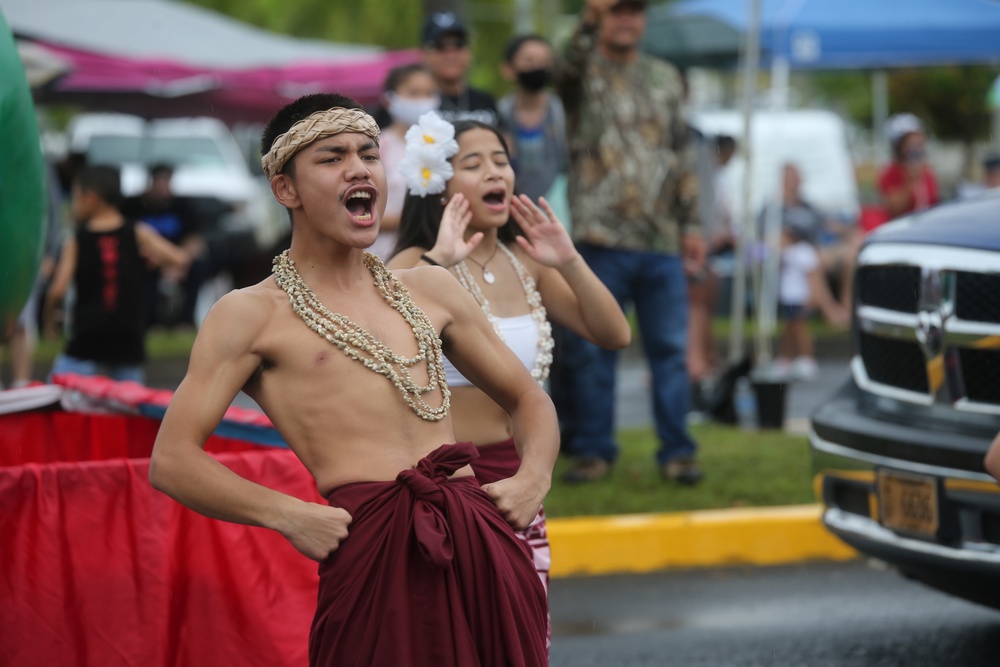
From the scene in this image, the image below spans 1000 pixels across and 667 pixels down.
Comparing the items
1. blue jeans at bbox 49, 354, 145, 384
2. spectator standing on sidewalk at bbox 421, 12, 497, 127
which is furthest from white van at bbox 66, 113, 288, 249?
spectator standing on sidewalk at bbox 421, 12, 497, 127

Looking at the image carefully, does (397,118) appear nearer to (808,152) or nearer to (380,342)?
(380,342)

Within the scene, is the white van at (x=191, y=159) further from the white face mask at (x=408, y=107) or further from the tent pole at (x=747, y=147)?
the white face mask at (x=408, y=107)

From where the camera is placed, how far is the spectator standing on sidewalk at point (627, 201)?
711 cm

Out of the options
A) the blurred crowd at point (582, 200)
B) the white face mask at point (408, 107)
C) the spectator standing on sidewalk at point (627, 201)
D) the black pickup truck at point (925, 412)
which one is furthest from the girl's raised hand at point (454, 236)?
the spectator standing on sidewalk at point (627, 201)

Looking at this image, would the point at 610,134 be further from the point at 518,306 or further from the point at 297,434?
the point at 297,434

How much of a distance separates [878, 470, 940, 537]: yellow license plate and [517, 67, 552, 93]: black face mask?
10.7 feet

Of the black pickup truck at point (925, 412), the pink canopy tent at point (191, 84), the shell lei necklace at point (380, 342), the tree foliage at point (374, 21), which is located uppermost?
the tree foliage at point (374, 21)

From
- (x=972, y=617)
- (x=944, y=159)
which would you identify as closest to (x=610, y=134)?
(x=972, y=617)

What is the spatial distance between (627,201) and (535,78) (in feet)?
2.89

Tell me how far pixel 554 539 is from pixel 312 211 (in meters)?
3.87

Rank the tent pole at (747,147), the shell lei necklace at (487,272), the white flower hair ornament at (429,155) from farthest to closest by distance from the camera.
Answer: the tent pole at (747,147)
the shell lei necklace at (487,272)
the white flower hair ornament at (429,155)

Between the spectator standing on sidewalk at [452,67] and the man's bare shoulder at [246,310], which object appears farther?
the spectator standing on sidewalk at [452,67]

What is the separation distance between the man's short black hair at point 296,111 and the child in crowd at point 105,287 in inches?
201

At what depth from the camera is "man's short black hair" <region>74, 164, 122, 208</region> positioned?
7871 millimetres
